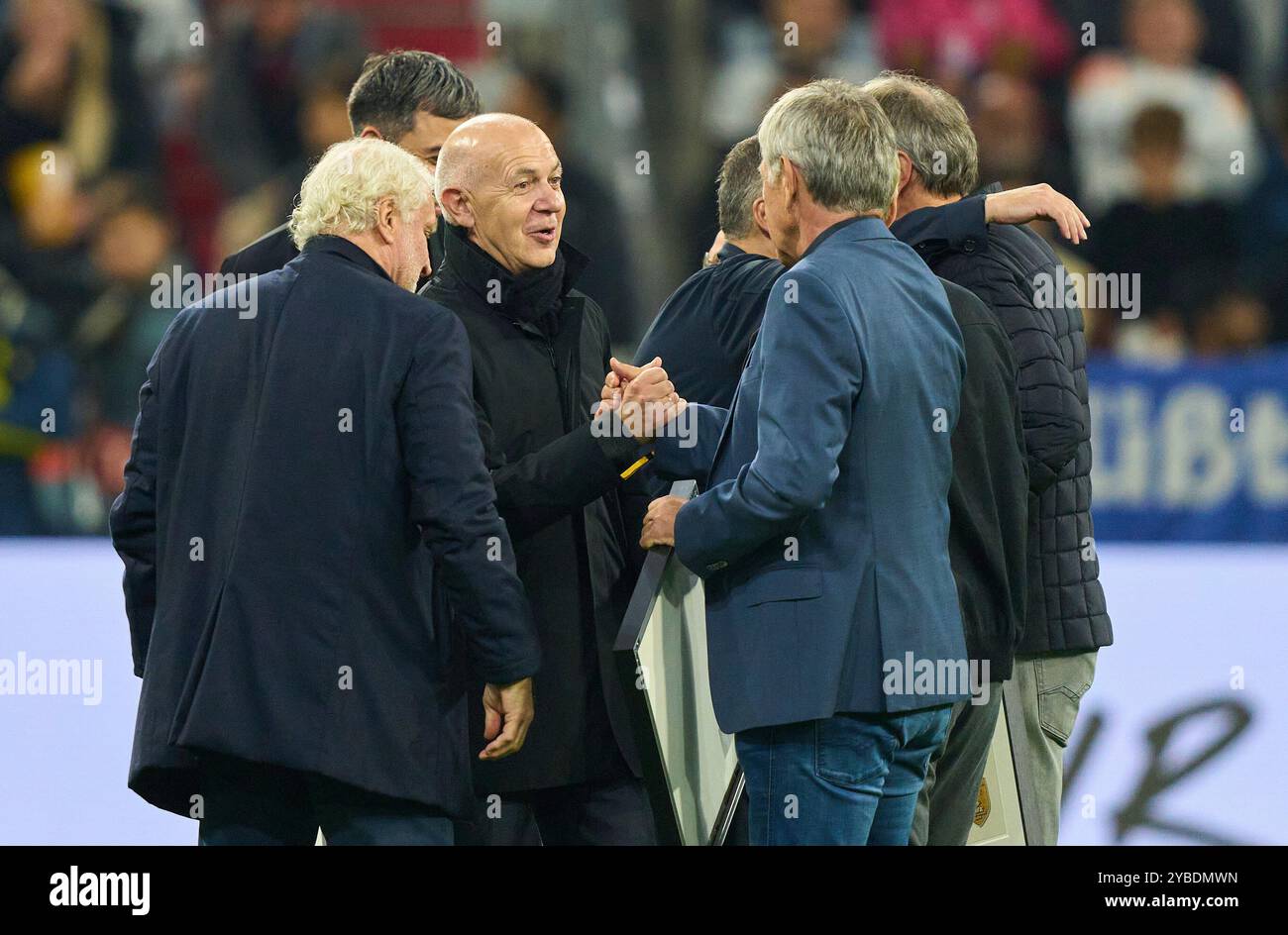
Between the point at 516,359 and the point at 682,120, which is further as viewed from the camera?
the point at 682,120

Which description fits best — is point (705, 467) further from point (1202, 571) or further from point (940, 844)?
point (1202, 571)

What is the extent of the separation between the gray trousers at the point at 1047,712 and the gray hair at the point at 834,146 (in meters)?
0.91

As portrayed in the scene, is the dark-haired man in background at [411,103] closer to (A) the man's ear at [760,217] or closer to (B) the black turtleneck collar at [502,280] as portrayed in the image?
(B) the black turtleneck collar at [502,280]

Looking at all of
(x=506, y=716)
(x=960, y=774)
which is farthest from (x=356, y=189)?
(x=960, y=774)

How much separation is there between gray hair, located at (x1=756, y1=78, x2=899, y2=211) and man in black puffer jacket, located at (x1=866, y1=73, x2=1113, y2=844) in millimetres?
449

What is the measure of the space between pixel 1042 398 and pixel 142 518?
1.35 m

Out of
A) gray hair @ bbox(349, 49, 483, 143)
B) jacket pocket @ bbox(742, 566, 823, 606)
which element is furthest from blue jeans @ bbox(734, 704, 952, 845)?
gray hair @ bbox(349, 49, 483, 143)

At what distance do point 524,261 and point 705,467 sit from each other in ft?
1.52

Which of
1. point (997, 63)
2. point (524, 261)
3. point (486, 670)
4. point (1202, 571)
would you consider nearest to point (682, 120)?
point (997, 63)

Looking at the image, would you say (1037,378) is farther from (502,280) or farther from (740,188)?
(502,280)

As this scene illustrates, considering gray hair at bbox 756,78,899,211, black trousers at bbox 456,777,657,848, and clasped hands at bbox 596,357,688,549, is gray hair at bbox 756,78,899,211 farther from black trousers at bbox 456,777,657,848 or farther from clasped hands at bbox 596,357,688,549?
black trousers at bbox 456,777,657,848

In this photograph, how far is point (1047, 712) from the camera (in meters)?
2.78

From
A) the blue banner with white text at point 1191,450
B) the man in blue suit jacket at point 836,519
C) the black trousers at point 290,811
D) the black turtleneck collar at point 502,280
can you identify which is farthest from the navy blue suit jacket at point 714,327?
the blue banner with white text at point 1191,450

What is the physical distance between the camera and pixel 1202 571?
Result: 201 inches
